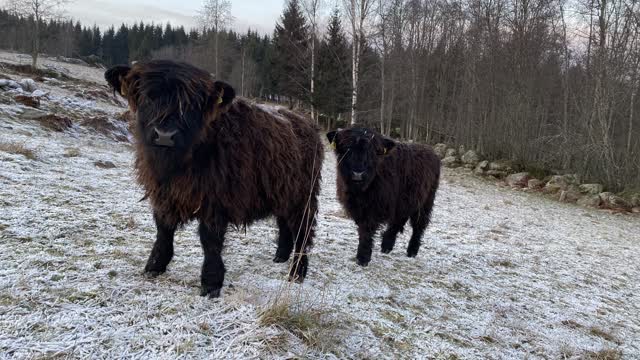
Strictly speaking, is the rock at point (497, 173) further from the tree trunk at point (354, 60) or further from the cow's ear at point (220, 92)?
the cow's ear at point (220, 92)

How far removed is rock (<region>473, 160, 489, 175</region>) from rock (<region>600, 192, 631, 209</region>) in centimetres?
561

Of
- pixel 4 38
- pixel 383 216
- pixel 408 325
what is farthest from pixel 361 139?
pixel 4 38

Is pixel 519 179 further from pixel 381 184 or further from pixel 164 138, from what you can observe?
pixel 164 138

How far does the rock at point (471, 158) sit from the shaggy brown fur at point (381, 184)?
55.1ft

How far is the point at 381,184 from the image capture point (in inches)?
222

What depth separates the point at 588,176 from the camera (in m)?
17.9

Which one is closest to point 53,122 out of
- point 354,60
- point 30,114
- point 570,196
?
point 30,114

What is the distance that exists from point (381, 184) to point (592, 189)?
1486 centimetres

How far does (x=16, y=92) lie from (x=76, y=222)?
11.4 m

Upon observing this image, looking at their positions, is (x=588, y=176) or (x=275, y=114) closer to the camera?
(x=275, y=114)

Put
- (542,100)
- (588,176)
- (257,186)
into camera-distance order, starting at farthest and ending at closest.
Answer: (542,100), (588,176), (257,186)

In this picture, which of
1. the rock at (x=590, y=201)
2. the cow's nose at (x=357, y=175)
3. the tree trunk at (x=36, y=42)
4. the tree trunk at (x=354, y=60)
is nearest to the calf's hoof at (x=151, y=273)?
the cow's nose at (x=357, y=175)

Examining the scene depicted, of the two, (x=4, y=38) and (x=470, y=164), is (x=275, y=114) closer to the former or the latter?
(x=470, y=164)

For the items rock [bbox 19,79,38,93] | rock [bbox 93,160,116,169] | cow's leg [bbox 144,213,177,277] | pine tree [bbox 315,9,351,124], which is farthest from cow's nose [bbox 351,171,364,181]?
pine tree [bbox 315,9,351,124]
